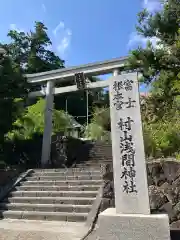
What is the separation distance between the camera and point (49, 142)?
14258 millimetres

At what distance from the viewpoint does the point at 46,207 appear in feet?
23.3

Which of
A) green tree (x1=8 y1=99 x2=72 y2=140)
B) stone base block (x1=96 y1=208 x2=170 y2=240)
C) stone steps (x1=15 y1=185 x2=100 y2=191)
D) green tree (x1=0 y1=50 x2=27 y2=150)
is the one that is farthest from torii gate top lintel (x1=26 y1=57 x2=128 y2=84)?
stone base block (x1=96 y1=208 x2=170 y2=240)

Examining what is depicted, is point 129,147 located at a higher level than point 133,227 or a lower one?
higher

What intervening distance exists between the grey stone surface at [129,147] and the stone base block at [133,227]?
0.53 feet

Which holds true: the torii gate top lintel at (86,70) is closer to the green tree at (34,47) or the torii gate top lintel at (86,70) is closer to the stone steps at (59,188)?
the stone steps at (59,188)

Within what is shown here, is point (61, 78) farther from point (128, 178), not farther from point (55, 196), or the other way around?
point (128, 178)

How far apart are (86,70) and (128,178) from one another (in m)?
11.0

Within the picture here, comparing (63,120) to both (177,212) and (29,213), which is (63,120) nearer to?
(29,213)

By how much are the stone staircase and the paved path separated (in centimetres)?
37

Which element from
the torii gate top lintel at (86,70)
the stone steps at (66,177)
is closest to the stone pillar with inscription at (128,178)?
the stone steps at (66,177)

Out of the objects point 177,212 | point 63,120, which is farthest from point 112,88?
point 63,120

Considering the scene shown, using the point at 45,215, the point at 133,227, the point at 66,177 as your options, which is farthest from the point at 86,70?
the point at 133,227

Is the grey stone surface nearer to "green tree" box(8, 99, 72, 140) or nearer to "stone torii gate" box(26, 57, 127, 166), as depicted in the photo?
"stone torii gate" box(26, 57, 127, 166)

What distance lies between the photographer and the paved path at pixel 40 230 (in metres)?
5.12
